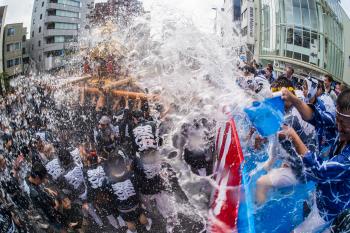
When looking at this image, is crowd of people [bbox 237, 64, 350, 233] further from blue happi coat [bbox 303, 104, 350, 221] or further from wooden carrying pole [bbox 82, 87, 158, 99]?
wooden carrying pole [bbox 82, 87, 158, 99]

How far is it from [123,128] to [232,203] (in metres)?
1.07

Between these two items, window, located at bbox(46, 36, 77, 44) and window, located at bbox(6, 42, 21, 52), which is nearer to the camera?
window, located at bbox(46, 36, 77, 44)

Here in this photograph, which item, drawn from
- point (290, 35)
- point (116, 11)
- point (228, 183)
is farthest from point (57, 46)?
point (290, 35)

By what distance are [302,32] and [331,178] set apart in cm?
144

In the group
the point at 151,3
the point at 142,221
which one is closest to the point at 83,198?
the point at 142,221

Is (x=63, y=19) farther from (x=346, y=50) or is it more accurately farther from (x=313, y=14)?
(x=346, y=50)

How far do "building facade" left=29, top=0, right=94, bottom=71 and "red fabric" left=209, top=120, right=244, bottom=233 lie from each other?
4.25 feet

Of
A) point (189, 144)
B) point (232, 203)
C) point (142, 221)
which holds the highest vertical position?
point (189, 144)

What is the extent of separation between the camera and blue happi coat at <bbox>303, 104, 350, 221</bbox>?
6.44ft

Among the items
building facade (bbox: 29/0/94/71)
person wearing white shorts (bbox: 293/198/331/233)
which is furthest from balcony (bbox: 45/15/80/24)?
person wearing white shorts (bbox: 293/198/331/233)

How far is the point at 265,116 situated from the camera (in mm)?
2121

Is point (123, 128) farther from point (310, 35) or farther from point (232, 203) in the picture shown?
point (310, 35)

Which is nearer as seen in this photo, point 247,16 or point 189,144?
point 189,144

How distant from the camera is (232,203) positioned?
7.31 ft
